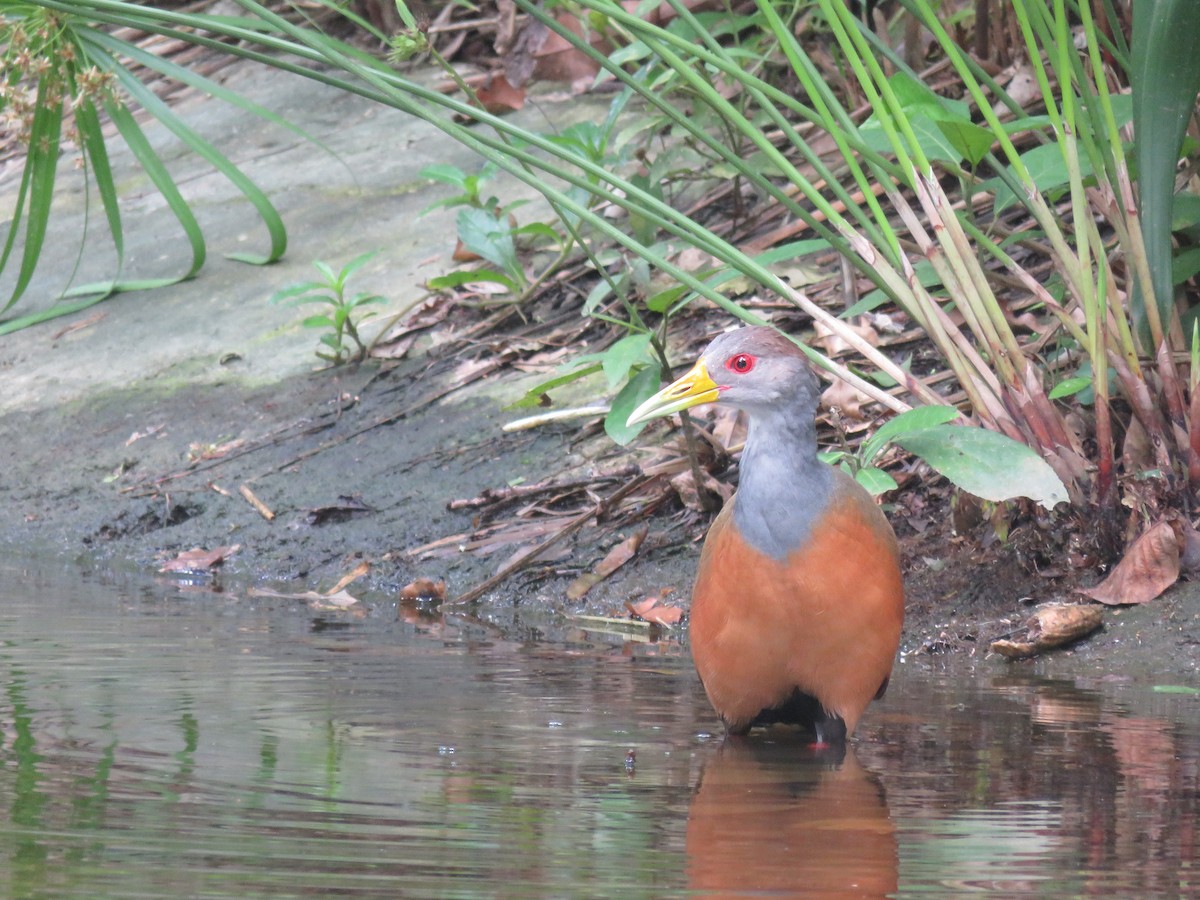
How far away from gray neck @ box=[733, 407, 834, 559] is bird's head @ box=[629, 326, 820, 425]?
0.03m

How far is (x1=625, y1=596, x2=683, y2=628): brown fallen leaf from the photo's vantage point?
5262mm

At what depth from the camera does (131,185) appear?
10.2m

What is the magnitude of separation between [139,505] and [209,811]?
4.38m

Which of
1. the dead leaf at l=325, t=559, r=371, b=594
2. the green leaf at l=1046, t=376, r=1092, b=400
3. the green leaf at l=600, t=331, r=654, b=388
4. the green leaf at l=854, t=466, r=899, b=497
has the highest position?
the green leaf at l=600, t=331, r=654, b=388

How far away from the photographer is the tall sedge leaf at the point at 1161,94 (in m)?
4.31

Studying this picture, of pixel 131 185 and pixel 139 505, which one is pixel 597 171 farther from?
pixel 131 185

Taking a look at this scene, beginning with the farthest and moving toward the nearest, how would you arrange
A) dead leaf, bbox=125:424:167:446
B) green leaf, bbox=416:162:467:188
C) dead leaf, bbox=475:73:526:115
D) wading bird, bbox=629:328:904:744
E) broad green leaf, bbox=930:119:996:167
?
1. dead leaf, bbox=475:73:526:115
2. dead leaf, bbox=125:424:167:446
3. green leaf, bbox=416:162:467:188
4. broad green leaf, bbox=930:119:996:167
5. wading bird, bbox=629:328:904:744

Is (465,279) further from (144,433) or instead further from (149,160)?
(149,160)

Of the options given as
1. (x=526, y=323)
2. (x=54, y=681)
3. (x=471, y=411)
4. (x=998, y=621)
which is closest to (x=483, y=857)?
(x=54, y=681)

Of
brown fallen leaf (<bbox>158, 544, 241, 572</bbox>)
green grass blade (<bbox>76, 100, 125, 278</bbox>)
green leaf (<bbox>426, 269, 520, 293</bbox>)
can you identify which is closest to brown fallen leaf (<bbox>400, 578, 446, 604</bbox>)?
brown fallen leaf (<bbox>158, 544, 241, 572</bbox>)

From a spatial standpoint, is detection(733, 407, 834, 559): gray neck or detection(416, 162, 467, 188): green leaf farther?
detection(416, 162, 467, 188): green leaf

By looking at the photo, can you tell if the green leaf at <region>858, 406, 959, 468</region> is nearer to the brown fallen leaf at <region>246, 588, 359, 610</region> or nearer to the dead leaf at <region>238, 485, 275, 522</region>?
the brown fallen leaf at <region>246, 588, 359, 610</region>

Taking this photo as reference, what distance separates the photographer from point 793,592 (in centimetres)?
367

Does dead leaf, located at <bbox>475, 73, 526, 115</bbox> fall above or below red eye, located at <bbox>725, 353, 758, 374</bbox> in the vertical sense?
above
